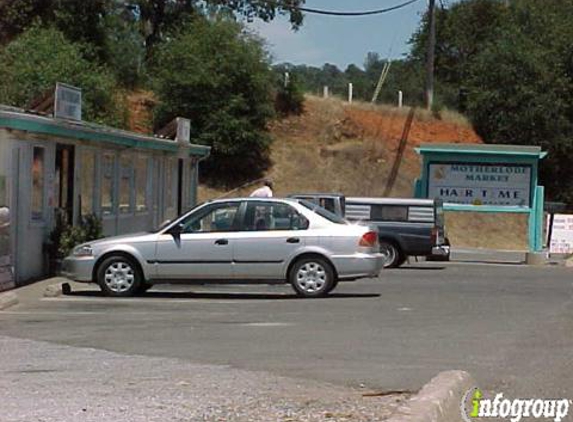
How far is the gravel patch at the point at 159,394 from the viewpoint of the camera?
846 cm

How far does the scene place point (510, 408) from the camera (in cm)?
925

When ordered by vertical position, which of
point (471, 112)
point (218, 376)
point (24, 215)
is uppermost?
point (471, 112)

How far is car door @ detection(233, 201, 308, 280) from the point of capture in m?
18.0

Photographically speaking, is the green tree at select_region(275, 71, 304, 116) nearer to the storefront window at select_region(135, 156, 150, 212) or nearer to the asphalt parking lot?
the storefront window at select_region(135, 156, 150, 212)

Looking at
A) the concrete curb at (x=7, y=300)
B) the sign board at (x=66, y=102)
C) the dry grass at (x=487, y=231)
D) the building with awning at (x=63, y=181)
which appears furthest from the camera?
the dry grass at (x=487, y=231)

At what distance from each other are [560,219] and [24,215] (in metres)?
17.3

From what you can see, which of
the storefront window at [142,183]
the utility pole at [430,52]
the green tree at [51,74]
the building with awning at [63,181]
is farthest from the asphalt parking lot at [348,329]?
the utility pole at [430,52]

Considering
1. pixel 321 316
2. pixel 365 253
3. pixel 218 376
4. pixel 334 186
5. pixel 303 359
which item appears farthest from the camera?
pixel 334 186

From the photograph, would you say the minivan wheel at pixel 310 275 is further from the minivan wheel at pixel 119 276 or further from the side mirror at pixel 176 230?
the minivan wheel at pixel 119 276

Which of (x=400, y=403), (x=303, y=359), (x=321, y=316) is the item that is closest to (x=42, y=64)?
(x=321, y=316)

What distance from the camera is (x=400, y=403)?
8.95 m

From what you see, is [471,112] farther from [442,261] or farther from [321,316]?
[321,316]

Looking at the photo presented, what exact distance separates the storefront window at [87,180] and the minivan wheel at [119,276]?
519 cm

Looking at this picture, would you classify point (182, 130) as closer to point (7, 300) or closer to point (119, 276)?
point (119, 276)
